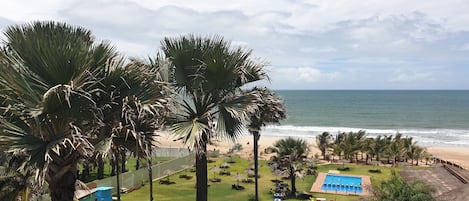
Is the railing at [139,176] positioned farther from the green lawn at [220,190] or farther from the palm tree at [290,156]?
the palm tree at [290,156]

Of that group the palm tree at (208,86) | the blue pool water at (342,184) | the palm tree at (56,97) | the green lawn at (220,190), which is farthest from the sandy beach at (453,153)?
the palm tree at (56,97)

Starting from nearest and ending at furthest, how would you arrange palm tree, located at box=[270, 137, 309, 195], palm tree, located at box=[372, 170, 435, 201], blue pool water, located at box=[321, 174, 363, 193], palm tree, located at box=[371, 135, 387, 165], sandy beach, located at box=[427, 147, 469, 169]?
palm tree, located at box=[372, 170, 435, 201] → palm tree, located at box=[270, 137, 309, 195] → blue pool water, located at box=[321, 174, 363, 193] → palm tree, located at box=[371, 135, 387, 165] → sandy beach, located at box=[427, 147, 469, 169]

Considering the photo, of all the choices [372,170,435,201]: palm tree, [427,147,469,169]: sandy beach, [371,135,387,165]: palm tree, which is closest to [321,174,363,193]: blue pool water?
[371,135,387,165]: palm tree

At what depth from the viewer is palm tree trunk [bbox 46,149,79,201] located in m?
4.74

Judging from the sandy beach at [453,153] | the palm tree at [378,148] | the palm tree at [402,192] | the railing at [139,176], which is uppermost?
the palm tree at [402,192]

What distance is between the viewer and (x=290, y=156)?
1992 cm

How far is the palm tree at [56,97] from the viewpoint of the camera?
14.2 ft

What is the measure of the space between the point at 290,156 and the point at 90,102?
1595 centimetres

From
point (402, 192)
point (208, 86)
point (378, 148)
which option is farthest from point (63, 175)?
point (378, 148)

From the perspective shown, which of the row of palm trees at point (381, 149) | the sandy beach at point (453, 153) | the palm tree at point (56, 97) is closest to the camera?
the palm tree at point (56, 97)

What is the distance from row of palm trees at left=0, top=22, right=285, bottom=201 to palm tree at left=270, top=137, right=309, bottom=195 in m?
13.9

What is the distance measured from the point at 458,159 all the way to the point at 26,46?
38.0m

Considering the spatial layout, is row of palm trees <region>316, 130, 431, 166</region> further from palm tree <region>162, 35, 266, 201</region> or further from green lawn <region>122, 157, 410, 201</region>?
palm tree <region>162, 35, 266, 201</region>

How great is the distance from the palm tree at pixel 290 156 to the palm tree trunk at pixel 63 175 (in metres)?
15.6
